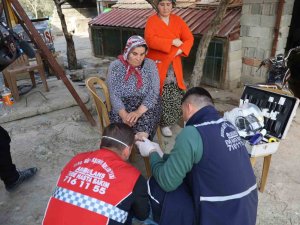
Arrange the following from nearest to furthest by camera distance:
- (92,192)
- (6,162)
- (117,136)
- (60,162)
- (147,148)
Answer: (92,192) < (117,136) < (147,148) < (6,162) < (60,162)

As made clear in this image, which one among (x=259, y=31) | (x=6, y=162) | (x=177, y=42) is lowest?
(x=6, y=162)

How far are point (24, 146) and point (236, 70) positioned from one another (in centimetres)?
402

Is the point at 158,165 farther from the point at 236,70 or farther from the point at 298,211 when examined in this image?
the point at 236,70

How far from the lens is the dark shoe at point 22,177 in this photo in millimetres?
2584

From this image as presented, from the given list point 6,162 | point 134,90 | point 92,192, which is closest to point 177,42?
point 134,90

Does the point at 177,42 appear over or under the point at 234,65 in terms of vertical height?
over

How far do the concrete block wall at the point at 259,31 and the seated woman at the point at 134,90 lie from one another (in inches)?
118

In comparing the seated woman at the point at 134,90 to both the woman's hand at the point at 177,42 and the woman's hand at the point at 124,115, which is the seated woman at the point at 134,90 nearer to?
the woman's hand at the point at 124,115

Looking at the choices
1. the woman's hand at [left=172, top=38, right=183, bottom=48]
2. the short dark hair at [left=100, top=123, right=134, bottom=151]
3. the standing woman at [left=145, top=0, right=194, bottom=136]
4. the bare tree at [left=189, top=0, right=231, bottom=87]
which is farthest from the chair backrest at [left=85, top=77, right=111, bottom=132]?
the bare tree at [left=189, top=0, right=231, bottom=87]

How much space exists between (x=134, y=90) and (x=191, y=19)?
370cm

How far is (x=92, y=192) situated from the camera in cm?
130

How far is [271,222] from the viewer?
2.23 meters

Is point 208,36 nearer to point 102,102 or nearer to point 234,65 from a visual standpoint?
point 234,65

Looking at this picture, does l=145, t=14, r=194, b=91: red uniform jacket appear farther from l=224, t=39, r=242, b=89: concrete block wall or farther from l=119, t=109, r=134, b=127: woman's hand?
l=224, t=39, r=242, b=89: concrete block wall
